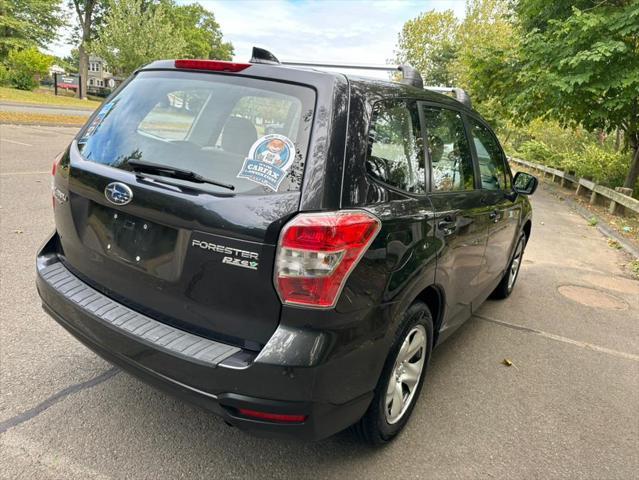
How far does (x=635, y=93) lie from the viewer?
10.9m

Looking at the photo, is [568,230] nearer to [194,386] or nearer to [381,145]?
[381,145]

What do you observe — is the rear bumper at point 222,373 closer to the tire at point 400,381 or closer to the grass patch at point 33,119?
the tire at point 400,381

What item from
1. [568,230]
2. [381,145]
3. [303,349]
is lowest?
[568,230]

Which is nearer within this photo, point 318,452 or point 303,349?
point 303,349

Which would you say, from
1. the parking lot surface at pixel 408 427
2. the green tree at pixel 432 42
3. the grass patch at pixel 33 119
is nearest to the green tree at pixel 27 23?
the grass patch at pixel 33 119

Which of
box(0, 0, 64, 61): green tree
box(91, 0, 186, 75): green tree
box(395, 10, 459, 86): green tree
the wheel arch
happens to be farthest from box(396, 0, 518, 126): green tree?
box(0, 0, 64, 61): green tree

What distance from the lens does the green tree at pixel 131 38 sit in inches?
1405

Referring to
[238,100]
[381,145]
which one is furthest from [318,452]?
[238,100]

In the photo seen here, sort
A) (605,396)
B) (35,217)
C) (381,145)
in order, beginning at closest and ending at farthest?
(381,145), (605,396), (35,217)

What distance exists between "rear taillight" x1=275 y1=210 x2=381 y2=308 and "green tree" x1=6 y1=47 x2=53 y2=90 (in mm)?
41062

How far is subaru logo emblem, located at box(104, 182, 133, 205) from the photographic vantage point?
2193 millimetres

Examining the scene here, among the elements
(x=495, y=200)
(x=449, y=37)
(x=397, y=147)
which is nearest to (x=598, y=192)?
(x=495, y=200)

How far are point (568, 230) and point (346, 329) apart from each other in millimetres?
9783

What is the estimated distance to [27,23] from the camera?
132ft
